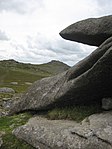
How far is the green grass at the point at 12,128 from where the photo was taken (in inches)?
787

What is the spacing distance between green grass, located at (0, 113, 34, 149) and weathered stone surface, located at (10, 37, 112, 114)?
129cm

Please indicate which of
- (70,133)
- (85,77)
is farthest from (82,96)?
(70,133)

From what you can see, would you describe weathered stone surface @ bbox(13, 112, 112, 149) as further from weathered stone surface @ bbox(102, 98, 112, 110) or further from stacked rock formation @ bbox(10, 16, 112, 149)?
weathered stone surface @ bbox(102, 98, 112, 110)

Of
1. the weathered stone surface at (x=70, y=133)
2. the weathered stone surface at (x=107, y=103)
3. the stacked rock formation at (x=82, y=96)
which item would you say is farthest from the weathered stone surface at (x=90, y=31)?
the weathered stone surface at (x=70, y=133)

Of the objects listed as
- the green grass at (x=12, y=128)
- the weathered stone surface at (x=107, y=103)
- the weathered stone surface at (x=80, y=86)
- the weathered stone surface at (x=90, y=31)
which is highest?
the weathered stone surface at (x=90, y=31)

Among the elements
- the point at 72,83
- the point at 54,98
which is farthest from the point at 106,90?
the point at 54,98

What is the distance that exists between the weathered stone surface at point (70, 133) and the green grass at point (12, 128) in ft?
1.15

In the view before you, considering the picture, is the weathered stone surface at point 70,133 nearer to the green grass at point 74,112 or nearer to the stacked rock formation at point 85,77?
the green grass at point 74,112

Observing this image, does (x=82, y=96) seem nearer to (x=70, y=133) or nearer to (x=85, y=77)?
(x=85, y=77)

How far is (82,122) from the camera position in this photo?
19594 mm

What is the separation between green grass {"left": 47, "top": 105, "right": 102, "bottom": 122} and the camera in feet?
69.1

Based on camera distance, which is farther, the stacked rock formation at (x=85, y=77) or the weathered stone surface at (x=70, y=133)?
the stacked rock formation at (x=85, y=77)

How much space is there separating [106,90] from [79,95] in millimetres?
1819

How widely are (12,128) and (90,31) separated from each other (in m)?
8.41
